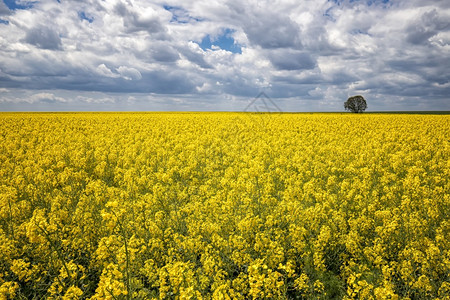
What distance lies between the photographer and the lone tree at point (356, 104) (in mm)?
87169

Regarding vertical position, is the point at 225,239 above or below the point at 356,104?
below

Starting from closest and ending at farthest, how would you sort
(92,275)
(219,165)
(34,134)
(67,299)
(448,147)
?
(67,299), (92,275), (219,165), (448,147), (34,134)

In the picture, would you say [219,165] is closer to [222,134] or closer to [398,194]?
[398,194]

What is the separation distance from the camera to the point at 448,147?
46.1 ft

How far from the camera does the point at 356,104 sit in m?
88.2

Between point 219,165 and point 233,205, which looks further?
point 219,165

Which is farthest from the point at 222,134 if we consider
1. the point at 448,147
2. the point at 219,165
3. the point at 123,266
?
the point at 123,266

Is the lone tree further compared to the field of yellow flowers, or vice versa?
the lone tree

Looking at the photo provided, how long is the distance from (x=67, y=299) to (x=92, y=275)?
7.64 feet

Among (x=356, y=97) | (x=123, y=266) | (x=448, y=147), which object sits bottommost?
(x=123, y=266)

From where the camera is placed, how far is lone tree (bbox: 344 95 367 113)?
87.2 metres

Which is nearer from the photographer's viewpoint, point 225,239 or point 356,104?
point 225,239

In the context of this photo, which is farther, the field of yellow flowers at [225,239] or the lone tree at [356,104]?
the lone tree at [356,104]

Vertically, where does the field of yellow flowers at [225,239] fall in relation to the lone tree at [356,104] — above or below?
below
